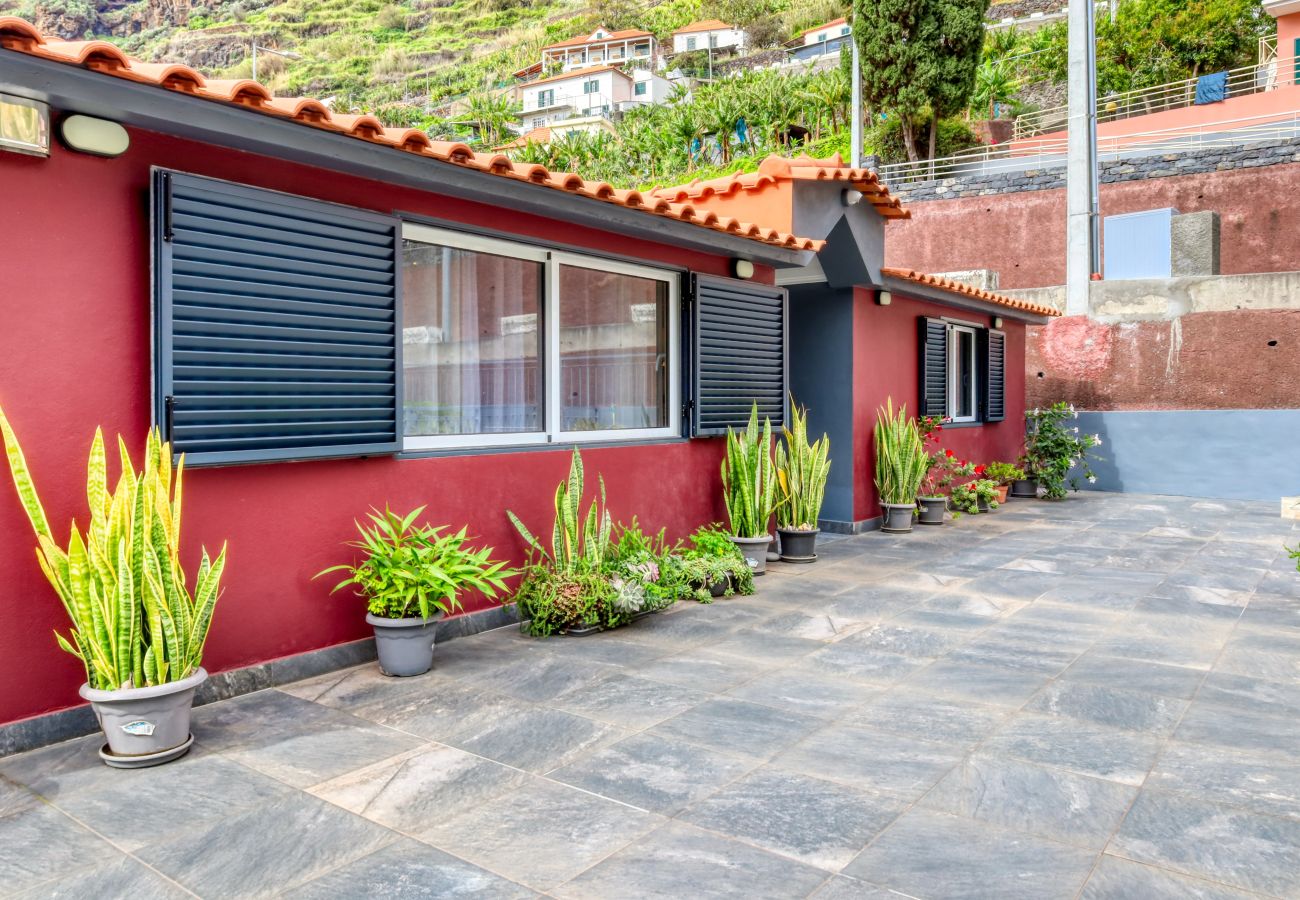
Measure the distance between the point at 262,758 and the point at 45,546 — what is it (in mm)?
998

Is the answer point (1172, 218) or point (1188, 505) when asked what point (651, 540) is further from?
point (1172, 218)

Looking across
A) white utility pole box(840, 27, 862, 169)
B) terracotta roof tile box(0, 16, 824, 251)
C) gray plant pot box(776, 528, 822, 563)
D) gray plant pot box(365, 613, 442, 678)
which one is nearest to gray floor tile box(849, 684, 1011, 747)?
gray plant pot box(365, 613, 442, 678)

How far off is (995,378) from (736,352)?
5756mm

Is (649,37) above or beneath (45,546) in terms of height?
above

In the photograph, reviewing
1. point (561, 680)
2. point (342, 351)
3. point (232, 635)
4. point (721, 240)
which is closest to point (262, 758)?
point (232, 635)

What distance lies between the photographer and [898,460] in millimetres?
8484

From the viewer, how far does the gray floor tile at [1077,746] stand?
9.91 ft

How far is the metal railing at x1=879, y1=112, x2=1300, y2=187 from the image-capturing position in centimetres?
1867

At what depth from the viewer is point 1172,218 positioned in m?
14.0

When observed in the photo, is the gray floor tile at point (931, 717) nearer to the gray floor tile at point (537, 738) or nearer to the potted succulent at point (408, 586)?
the gray floor tile at point (537, 738)

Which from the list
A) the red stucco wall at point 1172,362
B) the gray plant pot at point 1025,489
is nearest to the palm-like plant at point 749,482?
the gray plant pot at point 1025,489

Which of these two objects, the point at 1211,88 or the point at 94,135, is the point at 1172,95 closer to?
the point at 1211,88

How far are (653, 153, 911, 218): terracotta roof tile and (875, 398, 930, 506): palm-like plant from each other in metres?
1.95

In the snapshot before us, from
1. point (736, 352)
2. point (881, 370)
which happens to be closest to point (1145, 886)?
point (736, 352)
